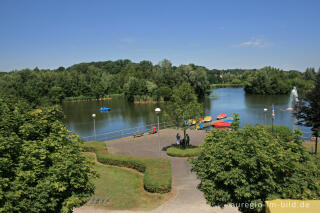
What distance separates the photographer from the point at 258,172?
7648mm

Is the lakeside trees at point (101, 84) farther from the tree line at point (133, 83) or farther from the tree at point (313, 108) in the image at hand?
the tree at point (313, 108)

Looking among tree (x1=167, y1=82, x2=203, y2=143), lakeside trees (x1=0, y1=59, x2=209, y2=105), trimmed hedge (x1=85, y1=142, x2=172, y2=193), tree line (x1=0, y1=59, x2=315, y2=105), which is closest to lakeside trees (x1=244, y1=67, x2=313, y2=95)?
tree line (x1=0, y1=59, x2=315, y2=105)

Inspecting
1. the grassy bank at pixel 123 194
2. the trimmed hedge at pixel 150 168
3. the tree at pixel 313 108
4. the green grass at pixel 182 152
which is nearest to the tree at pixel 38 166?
the grassy bank at pixel 123 194

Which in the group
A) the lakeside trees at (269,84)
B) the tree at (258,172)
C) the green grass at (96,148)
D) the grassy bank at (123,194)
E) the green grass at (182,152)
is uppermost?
the lakeside trees at (269,84)

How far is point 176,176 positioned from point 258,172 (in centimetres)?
844

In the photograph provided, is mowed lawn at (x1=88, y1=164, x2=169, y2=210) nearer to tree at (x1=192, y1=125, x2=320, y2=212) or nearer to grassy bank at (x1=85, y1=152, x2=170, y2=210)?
grassy bank at (x1=85, y1=152, x2=170, y2=210)

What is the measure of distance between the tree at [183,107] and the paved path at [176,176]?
123 inches

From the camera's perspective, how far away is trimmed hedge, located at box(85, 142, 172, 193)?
1312 cm

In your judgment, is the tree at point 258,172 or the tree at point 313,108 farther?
the tree at point 313,108

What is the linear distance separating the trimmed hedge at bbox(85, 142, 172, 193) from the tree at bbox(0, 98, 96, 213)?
4938mm

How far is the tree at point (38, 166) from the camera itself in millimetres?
6957

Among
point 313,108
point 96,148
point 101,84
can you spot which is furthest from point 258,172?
point 101,84

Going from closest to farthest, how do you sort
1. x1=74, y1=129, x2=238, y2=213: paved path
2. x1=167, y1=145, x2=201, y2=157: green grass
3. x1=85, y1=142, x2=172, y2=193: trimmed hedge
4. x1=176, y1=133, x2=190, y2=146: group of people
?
1. x1=74, y1=129, x2=238, y2=213: paved path
2. x1=85, y1=142, x2=172, y2=193: trimmed hedge
3. x1=167, y1=145, x2=201, y2=157: green grass
4. x1=176, y1=133, x2=190, y2=146: group of people

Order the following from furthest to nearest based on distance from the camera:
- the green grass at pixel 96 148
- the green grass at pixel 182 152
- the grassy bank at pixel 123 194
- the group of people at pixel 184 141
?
1. the group of people at pixel 184 141
2. the green grass at pixel 96 148
3. the green grass at pixel 182 152
4. the grassy bank at pixel 123 194
